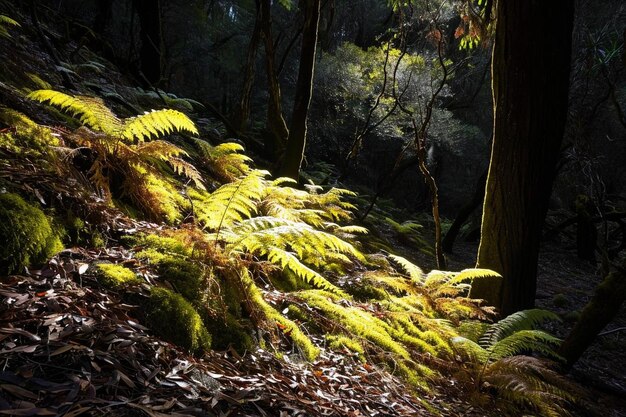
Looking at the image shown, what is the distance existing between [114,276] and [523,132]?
397 centimetres

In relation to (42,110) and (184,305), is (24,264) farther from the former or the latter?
(42,110)

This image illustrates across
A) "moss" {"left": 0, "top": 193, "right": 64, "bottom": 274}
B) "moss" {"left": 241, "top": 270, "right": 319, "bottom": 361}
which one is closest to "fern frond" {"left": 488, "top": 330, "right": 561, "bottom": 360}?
"moss" {"left": 241, "top": 270, "right": 319, "bottom": 361}

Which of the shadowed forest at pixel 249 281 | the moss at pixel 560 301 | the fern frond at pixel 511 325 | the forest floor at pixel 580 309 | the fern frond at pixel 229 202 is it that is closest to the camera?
the shadowed forest at pixel 249 281

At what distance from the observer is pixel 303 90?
643 cm

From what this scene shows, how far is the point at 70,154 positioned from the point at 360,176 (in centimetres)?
1596

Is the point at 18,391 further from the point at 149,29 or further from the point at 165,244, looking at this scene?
the point at 149,29

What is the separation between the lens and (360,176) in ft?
59.0

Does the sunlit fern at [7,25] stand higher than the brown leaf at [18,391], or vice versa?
the sunlit fern at [7,25]

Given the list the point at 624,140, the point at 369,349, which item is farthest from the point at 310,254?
the point at 624,140

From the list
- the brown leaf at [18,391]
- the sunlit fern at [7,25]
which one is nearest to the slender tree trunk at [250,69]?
the sunlit fern at [7,25]

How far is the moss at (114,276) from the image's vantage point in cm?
186

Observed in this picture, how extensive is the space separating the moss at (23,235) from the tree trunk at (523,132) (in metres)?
4.07

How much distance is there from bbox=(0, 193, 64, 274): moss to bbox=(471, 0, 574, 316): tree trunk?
4.07m

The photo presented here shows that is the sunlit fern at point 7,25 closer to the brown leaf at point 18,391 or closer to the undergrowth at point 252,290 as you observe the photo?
the undergrowth at point 252,290
